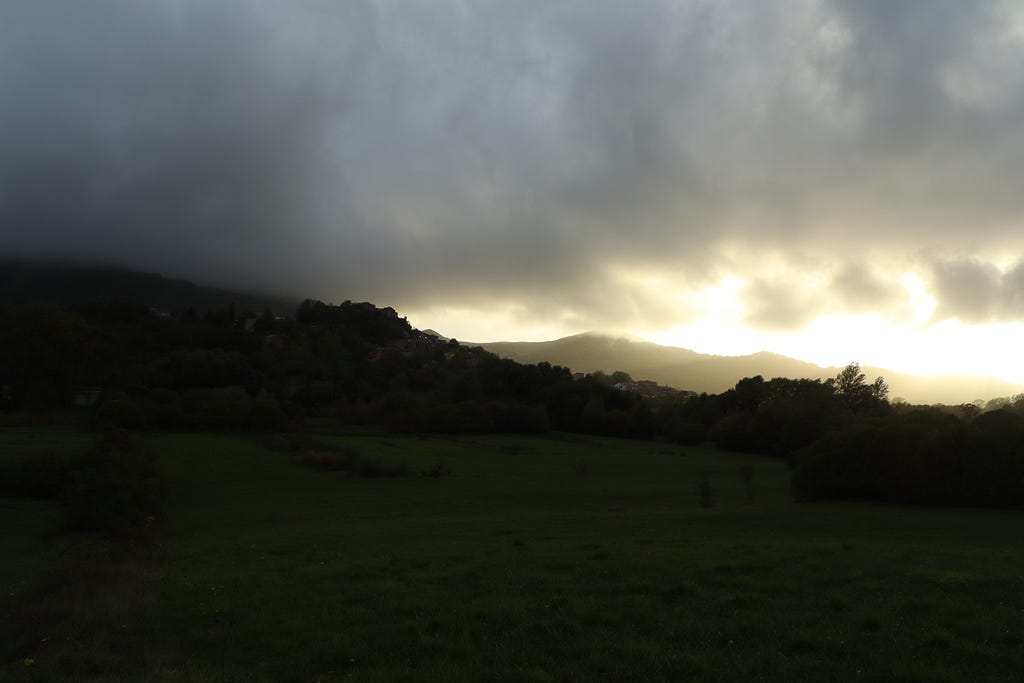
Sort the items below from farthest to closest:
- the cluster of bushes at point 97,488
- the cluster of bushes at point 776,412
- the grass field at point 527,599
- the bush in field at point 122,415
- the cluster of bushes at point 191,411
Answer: the cluster of bushes at point 776,412
the cluster of bushes at point 191,411
the bush in field at point 122,415
the cluster of bushes at point 97,488
the grass field at point 527,599

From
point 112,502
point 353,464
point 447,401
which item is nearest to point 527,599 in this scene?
point 112,502

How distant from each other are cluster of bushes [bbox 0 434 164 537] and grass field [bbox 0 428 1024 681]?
115cm

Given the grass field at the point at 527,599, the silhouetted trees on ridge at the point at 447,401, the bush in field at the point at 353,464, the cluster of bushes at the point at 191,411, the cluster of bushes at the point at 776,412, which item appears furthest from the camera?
the cluster of bushes at the point at 776,412

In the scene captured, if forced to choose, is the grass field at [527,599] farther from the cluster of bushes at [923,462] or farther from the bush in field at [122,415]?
the bush in field at [122,415]

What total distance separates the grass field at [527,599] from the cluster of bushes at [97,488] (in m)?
Answer: 1.15

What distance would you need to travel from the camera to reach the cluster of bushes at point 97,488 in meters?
27.1

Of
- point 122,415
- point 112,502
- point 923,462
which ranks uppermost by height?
point 923,462

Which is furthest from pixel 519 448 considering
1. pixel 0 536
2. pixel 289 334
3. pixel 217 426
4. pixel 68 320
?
pixel 289 334

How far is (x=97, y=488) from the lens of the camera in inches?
1089

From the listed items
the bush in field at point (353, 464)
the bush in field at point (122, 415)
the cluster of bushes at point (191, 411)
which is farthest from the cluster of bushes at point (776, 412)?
the bush in field at point (122, 415)

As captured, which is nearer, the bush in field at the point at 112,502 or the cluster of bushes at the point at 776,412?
the bush in field at the point at 112,502

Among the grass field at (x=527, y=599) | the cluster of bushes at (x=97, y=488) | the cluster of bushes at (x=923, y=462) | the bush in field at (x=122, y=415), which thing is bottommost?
the bush in field at (x=122, y=415)

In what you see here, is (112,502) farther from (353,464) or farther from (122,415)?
(122,415)

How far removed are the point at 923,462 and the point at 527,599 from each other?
32.7 m
